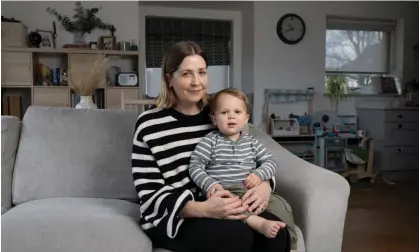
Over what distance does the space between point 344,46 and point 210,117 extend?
14.2 feet

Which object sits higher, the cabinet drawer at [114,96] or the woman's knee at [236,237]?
the cabinet drawer at [114,96]

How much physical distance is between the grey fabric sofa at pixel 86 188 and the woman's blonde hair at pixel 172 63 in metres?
0.41

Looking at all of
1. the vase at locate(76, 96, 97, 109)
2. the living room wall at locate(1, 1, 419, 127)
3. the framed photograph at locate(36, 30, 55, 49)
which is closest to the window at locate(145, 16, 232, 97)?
the living room wall at locate(1, 1, 419, 127)

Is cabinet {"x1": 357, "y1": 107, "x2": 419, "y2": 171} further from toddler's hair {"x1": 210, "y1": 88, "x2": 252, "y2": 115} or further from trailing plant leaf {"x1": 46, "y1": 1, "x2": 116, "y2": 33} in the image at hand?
toddler's hair {"x1": 210, "y1": 88, "x2": 252, "y2": 115}

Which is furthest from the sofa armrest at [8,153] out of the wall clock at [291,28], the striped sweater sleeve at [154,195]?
the wall clock at [291,28]

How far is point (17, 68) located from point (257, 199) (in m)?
3.43

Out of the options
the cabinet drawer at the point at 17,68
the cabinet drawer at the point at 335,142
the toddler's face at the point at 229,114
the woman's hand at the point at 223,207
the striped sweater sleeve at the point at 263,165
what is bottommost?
the cabinet drawer at the point at 335,142

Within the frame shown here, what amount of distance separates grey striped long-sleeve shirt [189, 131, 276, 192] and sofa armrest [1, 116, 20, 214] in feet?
2.68

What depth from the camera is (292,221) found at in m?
1.37

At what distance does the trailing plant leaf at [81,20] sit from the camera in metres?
4.24

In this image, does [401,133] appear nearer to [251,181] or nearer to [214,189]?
[251,181]

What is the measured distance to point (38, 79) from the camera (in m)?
4.15

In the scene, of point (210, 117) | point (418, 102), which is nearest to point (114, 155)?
point (210, 117)

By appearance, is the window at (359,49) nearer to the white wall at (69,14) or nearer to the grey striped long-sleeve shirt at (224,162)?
the white wall at (69,14)
